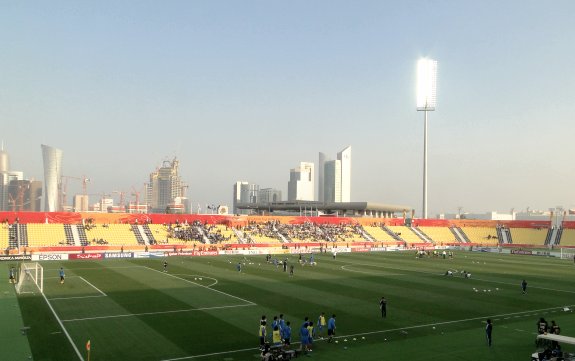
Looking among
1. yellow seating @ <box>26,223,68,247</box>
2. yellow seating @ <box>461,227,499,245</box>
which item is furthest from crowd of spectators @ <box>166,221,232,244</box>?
yellow seating @ <box>461,227,499,245</box>

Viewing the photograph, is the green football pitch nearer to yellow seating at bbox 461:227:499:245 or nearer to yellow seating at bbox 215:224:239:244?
yellow seating at bbox 215:224:239:244

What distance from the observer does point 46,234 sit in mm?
75125

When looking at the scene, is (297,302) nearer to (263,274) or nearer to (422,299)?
(422,299)

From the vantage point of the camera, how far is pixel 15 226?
74.9 meters

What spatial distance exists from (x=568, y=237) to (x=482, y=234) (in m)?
18.1

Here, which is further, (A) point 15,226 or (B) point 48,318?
(A) point 15,226

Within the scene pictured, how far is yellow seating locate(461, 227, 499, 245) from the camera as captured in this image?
113188 mm

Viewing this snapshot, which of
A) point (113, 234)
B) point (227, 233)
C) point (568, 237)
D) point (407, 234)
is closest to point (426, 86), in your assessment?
point (407, 234)

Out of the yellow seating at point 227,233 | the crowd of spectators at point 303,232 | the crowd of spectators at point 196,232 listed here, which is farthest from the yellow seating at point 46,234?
the crowd of spectators at point 303,232

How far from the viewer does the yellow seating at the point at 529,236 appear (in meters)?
110

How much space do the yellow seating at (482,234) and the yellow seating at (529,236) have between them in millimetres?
4186

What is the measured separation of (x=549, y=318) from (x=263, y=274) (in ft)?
95.1

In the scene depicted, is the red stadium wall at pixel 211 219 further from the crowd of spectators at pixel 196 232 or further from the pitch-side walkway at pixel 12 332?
the pitch-side walkway at pixel 12 332

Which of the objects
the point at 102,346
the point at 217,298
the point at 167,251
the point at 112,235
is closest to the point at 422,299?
the point at 217,298
